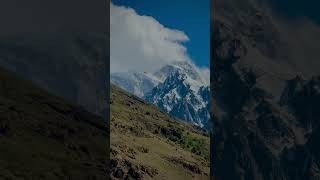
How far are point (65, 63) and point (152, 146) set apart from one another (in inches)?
1010

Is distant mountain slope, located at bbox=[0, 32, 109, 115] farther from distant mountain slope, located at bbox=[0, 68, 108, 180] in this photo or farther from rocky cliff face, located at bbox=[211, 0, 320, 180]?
rocky cliff face, located at bbox=[211, 0, 320, 180]

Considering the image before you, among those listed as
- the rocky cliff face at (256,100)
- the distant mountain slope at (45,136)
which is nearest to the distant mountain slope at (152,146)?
the distant mountain slope at (45,136)

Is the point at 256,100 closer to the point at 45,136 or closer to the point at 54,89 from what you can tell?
the point at 54,89

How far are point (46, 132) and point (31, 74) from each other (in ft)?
21.6

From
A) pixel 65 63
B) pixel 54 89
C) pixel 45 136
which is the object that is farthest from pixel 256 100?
pixel 45 136

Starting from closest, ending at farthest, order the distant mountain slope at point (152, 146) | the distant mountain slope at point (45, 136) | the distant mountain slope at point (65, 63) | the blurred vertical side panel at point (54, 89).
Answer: the blurred vertical side panel at point (54, 89) < the distant mountain slope at point (65, 63) < the distant mountain slope at point (45, 136) < the distant mountain slope at point (152, 146)

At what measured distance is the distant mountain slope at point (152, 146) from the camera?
72.9 m

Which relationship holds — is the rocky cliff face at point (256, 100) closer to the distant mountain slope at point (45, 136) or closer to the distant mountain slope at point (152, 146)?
the distant mountain slope at point (45, 136)

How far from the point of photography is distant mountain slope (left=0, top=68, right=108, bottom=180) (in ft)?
190

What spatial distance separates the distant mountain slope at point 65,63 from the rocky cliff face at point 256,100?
19615 mm

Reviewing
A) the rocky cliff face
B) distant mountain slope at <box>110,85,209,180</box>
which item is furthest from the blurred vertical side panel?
the rocky cliff face

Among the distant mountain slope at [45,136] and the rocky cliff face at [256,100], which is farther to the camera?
the distant mountain slope at [45,136]

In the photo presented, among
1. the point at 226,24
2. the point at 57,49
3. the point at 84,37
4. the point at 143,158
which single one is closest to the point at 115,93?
the point at 143,158

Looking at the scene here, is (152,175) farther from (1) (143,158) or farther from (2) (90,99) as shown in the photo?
(2) (90,99)
